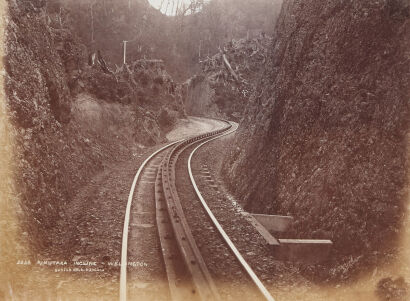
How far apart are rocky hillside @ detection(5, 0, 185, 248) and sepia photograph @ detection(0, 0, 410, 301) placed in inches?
2.8

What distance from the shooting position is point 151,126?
2645 centimetres

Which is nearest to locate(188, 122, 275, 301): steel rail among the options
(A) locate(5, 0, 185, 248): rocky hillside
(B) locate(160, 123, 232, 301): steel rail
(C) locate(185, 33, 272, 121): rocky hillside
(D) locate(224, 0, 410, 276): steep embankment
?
(B) locate(160, 123, 232, 301): steel rail

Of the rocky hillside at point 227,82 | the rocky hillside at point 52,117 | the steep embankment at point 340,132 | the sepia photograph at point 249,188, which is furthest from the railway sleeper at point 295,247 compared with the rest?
the rocky hillside at point 227,82

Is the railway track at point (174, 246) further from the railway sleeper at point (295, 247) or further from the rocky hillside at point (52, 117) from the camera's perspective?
the rocky hillside at point (52, 117)

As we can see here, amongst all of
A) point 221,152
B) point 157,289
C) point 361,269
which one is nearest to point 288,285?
point 361,269

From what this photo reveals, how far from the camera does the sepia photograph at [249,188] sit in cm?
616

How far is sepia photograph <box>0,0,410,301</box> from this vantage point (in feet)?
20.2

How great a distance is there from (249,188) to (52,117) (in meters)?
7.16

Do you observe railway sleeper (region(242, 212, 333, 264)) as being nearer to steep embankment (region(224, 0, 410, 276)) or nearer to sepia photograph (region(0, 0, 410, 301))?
sepia photograph (region(0, 0, 410, 301))

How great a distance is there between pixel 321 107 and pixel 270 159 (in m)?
2.64

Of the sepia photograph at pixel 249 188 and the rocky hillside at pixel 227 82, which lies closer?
the sepia photograph at pixel 249 188

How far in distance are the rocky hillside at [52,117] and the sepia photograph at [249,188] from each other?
2.8 inches

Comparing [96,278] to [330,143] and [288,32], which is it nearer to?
[330,143]

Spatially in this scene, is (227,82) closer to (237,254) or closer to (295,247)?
(295,247)
